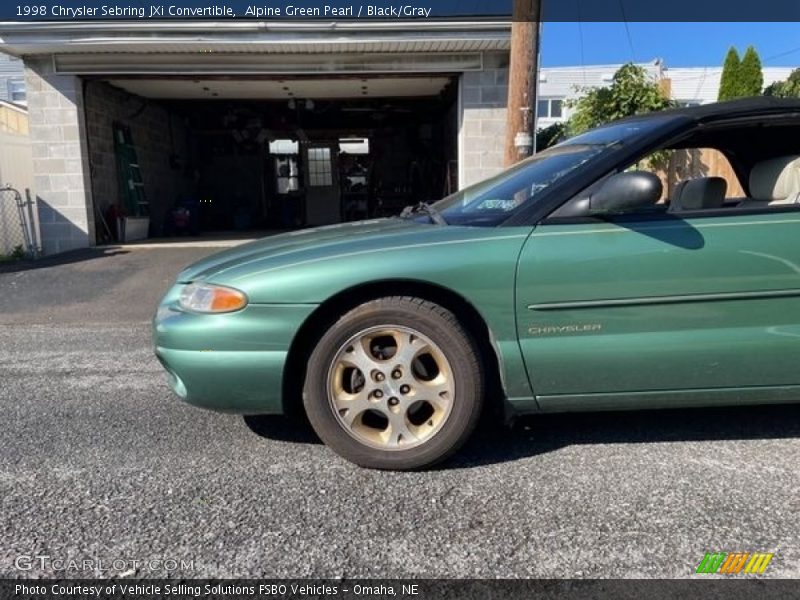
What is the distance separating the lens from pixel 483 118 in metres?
10.8

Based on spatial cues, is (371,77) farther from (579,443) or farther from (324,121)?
(579,443)

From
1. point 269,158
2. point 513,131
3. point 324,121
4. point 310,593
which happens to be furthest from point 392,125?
point 310,593

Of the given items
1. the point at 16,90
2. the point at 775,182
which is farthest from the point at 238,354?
the point at 16,90

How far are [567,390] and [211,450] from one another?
1811mm

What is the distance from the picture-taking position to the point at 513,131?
23.2ft

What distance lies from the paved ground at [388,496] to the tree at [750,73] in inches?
533

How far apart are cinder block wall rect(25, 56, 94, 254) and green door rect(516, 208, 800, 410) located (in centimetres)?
1023

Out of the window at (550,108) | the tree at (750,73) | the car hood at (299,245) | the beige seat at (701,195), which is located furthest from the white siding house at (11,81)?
the beige seat at (701,195)

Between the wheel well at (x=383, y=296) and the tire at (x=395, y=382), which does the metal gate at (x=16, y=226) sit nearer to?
the wheel well at (x=383, y=296)

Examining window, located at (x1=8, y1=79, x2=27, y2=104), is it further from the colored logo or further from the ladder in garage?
the colored logo

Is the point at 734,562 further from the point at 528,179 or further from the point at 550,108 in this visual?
the point at 550,108

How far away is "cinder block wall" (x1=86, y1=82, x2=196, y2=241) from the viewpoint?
11.8m

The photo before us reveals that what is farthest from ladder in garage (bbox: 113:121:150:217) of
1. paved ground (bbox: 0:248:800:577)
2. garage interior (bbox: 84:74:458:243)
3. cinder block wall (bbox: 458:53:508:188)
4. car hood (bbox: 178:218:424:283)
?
car hood (bbox: 178:218:424:283)

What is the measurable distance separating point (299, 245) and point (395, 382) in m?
0.89
